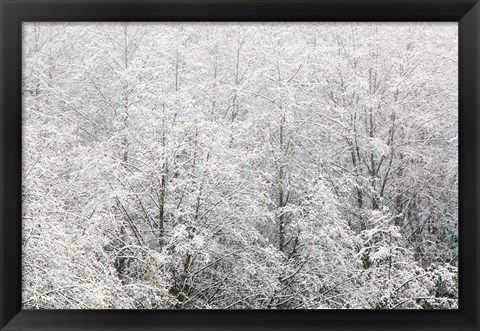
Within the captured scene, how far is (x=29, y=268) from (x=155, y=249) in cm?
46

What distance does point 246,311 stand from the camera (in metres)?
1.18

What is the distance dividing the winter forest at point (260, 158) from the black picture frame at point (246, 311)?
643 millimetres

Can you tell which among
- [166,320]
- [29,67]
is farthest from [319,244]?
[29,67]

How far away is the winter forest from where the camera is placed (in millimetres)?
1874

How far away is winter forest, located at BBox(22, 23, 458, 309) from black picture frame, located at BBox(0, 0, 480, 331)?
0.64 m

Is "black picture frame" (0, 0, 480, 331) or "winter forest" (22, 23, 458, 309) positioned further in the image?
"winter forest" (22, 23, 458, 309)

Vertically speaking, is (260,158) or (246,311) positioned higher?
(260,158)

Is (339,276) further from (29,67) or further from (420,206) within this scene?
(29,67)

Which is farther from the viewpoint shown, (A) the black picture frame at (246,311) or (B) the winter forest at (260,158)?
(B) the winter forest at (260,158)

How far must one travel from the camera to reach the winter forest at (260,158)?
187 centimetres

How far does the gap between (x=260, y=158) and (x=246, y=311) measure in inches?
32.9

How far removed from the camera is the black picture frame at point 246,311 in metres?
1.18
